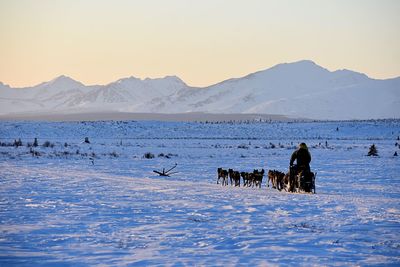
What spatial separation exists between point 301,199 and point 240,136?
217 ft

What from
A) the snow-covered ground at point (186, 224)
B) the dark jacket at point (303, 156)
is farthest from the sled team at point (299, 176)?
the snow-covered ground at point (186, 224)

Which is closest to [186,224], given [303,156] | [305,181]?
[303,156]

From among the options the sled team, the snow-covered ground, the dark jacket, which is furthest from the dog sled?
the snow-covered ground

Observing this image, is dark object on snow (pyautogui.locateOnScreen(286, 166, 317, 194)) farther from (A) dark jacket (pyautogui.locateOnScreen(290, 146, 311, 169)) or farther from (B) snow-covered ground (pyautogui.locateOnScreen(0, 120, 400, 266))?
(B) snow-covered ground (pyautogui.locateOnScreen(0, 120, 400, 266))

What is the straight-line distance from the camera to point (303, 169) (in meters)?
17.2

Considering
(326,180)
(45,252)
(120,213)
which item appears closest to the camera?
(45,252)

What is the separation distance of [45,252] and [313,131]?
7943 centimetres

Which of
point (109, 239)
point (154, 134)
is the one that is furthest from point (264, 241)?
point (154, 134)

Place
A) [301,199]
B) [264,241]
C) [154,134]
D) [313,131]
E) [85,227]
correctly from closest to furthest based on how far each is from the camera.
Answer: [264,241] < [85,227] < [301,199] < [154,134] < [313,131]

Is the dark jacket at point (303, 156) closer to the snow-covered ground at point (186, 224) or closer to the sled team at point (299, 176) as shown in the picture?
the sled team at point (299, 176)

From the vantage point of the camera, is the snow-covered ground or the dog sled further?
the dog sled

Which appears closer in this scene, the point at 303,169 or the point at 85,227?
the point at 85,227

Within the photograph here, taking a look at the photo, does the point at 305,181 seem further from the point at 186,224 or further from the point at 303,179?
the point at 186,224

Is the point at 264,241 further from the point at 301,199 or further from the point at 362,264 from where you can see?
the point at 301,199
